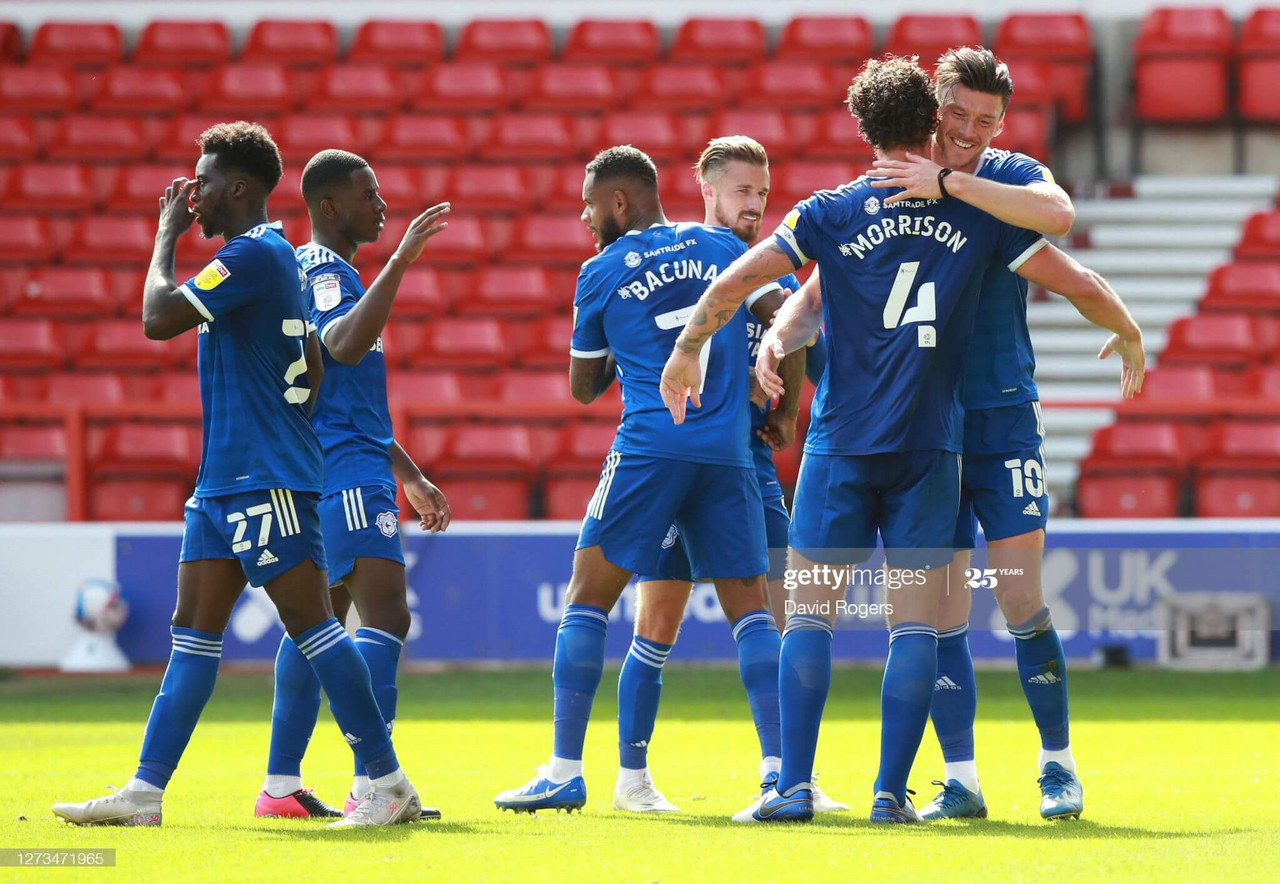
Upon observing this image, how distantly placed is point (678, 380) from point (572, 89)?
1116 centimetres

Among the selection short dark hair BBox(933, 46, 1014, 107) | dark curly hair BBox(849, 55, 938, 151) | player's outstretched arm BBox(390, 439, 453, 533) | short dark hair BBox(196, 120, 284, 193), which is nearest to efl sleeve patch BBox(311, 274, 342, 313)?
short dark hair BBox(196, 120, 284, 193)

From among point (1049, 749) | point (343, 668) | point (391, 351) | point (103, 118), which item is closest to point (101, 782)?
point (343, 668)

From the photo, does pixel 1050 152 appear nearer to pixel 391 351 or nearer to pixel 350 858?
pixel 391 351

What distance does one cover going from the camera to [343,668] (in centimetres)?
449

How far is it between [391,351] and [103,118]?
15.3 ft

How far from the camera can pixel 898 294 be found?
450 centimetres

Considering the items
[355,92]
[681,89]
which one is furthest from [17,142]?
[681,89]

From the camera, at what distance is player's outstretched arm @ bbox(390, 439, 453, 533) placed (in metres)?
5.29

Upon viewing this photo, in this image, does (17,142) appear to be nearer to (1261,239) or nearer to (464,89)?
(464,89)

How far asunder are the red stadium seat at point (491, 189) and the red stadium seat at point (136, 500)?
4.11 meters

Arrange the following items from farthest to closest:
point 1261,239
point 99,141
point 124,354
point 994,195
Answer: point 99,141, point 1261,239, point 124,354, point 994,195

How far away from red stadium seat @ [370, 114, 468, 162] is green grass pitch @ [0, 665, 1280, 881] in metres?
5.92

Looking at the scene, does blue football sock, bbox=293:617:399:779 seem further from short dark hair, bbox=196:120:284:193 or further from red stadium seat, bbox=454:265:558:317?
red stadium seat, bbox=454:265:558:317

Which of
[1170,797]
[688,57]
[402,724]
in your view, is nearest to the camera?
[1170,797]
